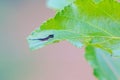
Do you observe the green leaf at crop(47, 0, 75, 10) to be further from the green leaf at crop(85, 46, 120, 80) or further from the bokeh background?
the bokeh background

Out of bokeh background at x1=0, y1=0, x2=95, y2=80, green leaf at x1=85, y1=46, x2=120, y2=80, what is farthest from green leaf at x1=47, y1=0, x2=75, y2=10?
bokeh background at x1=0, y1=0, x2=95, y2=80

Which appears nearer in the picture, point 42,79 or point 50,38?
point 50,38

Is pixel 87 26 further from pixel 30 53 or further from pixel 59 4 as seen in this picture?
pixel 30 53

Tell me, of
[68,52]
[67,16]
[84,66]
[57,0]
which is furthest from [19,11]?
[67,16]

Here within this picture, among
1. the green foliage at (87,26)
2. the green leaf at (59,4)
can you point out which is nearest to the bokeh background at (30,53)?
the green leaf at (59,4)

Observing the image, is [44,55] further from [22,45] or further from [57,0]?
[57,0]

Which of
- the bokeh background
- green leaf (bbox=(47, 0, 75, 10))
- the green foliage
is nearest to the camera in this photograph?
the green foliage

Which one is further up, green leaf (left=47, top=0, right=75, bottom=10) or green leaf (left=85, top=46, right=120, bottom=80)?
green leaf (left=47, top=0, right=75, bottom=10)

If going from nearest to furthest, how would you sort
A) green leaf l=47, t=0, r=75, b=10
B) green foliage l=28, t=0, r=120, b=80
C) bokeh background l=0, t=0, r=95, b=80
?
green foliage l=28, t=0, r=120, b=80
green leaf l=47, t=0, r=75, b=10
bokeh background l=0, t=0, r=95, b=80
